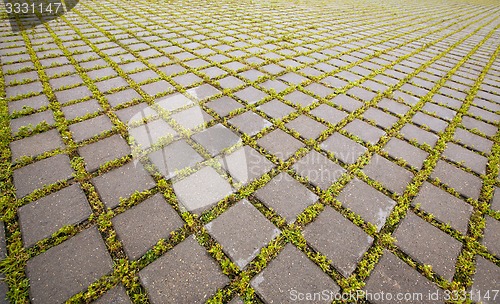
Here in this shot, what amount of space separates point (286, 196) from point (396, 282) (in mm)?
1008

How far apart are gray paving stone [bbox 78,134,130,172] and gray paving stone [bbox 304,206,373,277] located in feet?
6.59

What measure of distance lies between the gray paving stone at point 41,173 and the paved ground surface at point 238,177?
0.05 ft

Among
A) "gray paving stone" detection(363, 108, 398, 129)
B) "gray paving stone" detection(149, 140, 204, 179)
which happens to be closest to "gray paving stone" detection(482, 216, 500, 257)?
"gray paving stone" detection(363, 108, 398, 129)

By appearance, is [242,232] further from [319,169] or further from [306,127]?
[306,127]

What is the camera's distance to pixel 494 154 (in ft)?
9.63

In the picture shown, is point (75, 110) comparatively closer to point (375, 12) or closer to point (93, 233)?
point (93, 233)

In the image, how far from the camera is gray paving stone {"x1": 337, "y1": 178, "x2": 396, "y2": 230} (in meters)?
2.15

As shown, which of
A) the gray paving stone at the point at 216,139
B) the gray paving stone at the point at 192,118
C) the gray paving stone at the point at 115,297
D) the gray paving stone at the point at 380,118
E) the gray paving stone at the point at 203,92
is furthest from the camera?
the gray paving stone at the point at 203,92

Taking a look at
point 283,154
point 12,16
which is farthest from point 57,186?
point 12,16

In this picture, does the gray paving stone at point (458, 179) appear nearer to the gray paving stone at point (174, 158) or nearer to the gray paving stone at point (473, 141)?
the gray paving stone at point (473, 141)

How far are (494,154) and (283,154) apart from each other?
2535 mm

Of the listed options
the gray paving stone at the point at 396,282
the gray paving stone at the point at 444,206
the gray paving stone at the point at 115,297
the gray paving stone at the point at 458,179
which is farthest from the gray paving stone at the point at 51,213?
the gray paving stone at the point at 458,179

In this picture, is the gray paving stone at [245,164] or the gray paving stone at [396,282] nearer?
the gray paving stone at [396,282]

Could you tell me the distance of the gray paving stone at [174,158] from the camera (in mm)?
2432
